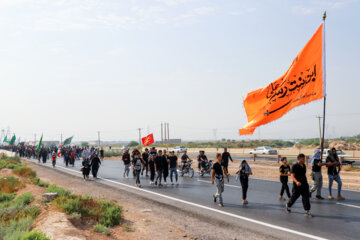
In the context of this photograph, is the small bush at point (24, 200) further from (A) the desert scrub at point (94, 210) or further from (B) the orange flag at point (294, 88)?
(B) the orange flag at point (294, 88)

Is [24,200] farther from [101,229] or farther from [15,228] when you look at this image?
[101,229]

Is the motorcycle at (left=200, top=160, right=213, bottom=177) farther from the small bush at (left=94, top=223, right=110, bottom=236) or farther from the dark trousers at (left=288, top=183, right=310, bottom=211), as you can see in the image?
the small bush at (left=94, top=223, right=110, bottom=236)

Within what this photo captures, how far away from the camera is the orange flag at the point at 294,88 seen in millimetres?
10422

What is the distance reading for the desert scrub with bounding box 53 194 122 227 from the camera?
8.56m

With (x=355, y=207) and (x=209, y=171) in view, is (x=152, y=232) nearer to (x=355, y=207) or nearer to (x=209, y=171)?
(x=355, y=207)

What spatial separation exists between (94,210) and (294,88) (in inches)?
276

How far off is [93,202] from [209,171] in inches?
454

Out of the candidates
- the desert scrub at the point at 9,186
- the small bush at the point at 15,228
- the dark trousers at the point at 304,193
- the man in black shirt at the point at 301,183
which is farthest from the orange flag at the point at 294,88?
the desert scrub at the point at 9,186

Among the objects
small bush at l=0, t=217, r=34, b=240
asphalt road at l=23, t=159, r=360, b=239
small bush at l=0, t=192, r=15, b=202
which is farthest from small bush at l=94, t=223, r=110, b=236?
small bush at l=0, t=192, r=15, b=202

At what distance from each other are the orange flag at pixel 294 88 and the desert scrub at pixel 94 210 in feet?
15.2

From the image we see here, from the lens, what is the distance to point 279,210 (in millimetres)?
10219

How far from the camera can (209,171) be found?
68.0 feet

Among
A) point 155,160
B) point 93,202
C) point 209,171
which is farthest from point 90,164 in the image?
point 93,202

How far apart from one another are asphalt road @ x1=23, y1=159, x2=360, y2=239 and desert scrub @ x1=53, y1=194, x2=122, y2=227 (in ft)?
10.3
